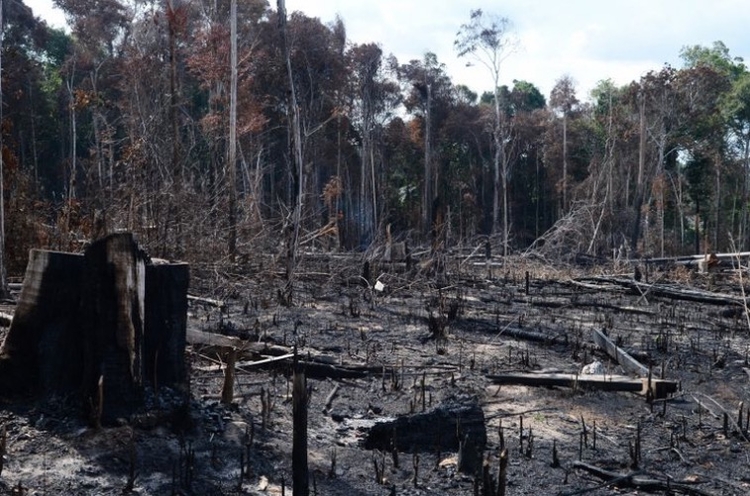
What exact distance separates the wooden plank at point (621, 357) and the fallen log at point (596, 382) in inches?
16.6

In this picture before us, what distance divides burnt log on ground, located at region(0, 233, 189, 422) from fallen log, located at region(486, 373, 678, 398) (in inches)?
129

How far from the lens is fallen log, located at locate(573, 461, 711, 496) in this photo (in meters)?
4.83

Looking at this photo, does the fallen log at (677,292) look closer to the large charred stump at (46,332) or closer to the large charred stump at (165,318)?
the large charred stump at (165,318)

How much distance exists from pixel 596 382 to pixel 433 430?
90.8 inches

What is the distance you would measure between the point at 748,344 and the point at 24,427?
8.66 metres

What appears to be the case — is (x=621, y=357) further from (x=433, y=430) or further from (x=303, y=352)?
(x=433, y=430)

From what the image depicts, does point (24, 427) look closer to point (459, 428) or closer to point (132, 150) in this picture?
point (459, 428)

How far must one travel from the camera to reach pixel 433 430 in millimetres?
5473

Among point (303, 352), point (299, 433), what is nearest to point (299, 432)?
point (299, 433)

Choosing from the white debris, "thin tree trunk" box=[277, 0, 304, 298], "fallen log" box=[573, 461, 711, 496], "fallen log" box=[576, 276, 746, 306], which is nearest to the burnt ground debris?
"fallen log" box=[573, 461, 711, 496]

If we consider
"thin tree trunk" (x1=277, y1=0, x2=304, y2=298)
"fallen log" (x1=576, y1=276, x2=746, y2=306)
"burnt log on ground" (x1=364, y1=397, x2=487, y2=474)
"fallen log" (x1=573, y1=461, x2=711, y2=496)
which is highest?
"thin tree trunk" (x1=277, y1=0, x2=304, y2=298)

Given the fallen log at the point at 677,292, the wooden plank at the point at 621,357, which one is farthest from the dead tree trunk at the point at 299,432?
the fallen log at the point at 677,292

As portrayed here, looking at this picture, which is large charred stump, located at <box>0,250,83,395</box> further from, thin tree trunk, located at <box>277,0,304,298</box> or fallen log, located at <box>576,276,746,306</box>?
fallen log, located at <box>576,276,746,306</box>

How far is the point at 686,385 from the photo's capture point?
773 cm
